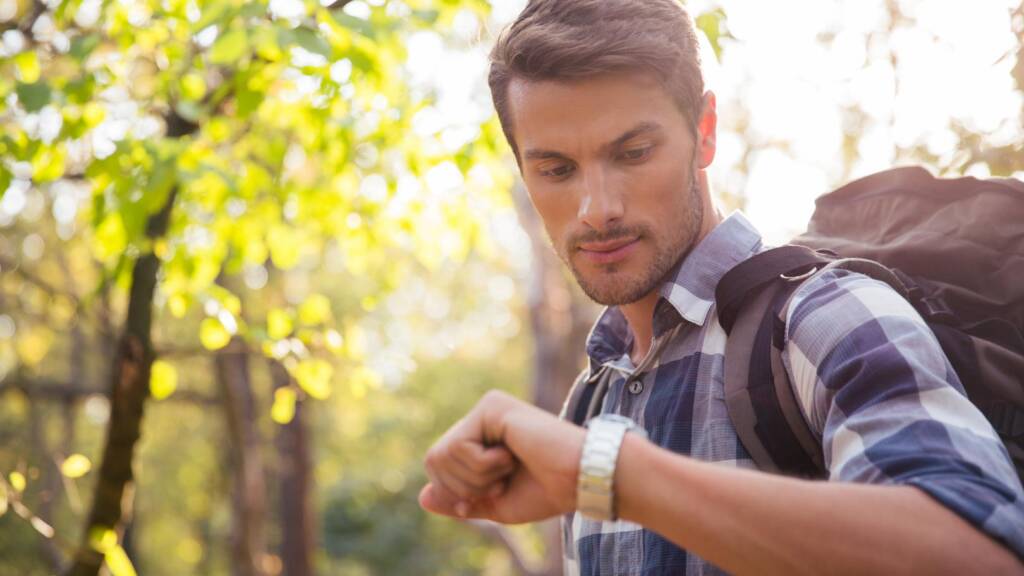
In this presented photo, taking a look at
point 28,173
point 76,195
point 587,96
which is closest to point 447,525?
point 76,195

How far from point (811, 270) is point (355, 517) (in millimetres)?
32585

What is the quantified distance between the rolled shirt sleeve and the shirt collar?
45 centimetres

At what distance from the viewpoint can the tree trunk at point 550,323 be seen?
39.7ft

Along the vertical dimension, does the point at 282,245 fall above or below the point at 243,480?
above

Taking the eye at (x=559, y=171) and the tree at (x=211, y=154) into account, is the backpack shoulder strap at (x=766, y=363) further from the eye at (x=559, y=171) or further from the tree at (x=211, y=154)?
the tree at (x=211, y=154)

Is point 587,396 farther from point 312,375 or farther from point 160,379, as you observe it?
point 160,379

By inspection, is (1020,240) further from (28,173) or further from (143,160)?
(28,173)

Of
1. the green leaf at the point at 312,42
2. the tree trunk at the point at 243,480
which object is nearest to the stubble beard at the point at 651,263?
the green leaf at the point at 312,42

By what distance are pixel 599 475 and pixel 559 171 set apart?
969mm

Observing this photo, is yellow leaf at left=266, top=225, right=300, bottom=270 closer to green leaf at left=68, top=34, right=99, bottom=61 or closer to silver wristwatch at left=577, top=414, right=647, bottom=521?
green leaf at left=68, top=34, right=99, bottom=61

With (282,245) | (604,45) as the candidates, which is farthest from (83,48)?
(604,45)

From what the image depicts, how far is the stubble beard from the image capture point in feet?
6.84

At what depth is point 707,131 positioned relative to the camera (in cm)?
227

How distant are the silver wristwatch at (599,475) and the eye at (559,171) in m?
0.89
